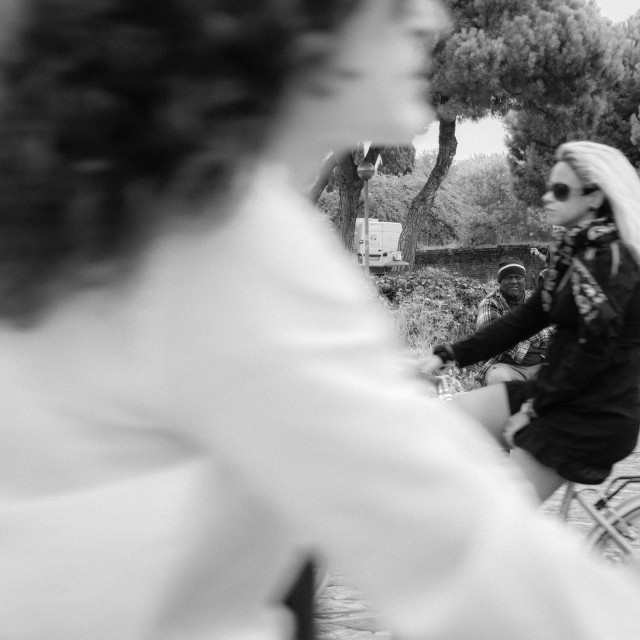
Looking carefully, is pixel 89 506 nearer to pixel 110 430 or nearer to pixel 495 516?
pixel 110 430

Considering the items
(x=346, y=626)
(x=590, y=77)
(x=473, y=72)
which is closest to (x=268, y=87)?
(x=346, y=626)

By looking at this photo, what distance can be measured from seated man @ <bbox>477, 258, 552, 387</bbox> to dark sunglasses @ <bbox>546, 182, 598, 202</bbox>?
220 centimetres

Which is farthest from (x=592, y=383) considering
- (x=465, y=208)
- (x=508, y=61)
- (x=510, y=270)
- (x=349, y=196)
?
(x=465, y=208)

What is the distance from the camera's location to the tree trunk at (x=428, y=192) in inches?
925

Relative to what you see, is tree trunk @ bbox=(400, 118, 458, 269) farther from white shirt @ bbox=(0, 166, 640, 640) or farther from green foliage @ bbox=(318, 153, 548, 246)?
green foliage @ bbox=(318, 153, 548, 246)

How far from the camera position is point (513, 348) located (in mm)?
6199

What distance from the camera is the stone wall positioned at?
3325 centimetres

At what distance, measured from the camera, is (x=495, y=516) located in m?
0.70

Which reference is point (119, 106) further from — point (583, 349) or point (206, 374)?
point (583, 349)

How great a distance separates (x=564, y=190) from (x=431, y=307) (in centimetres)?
1081

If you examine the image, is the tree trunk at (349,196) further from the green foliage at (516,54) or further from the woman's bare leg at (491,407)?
the woman's bare leg at (491,407)

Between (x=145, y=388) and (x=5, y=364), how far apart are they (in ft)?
0.46

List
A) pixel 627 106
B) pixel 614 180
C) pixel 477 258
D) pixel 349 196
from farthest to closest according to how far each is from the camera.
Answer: pixel 477 258, pixel 627 106, pixel 349 196, pixel 614 180

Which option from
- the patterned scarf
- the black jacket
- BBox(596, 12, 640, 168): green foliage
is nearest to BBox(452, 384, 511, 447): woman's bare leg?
the black jacket
